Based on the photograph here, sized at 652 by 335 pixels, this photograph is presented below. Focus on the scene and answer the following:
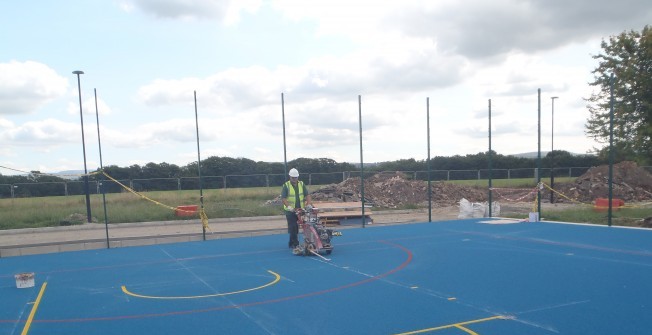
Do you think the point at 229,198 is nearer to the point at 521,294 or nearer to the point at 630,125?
the point at 630,125

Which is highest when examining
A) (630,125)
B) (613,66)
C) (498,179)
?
(613,66)

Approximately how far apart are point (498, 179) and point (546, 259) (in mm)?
33222

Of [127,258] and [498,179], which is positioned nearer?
[127,258]

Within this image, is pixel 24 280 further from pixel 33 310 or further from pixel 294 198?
pixel 294 198

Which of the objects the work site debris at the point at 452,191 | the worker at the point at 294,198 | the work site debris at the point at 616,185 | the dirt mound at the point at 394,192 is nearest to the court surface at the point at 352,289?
the worker at the point at 294,198

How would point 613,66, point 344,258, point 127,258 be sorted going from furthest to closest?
point 613,66 < point 127,258 < point 344,258

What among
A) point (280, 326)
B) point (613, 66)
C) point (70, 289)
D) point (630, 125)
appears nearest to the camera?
point (280, 326)

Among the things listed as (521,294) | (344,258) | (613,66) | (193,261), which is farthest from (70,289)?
(613,66)

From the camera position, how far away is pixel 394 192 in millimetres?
29047

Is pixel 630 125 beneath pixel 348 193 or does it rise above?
above

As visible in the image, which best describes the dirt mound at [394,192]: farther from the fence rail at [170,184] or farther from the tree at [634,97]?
the tree at [634,97]

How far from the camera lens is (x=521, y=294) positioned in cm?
684

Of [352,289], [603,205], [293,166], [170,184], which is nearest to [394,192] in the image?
[603,205]

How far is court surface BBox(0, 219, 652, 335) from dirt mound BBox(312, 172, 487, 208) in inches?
571
